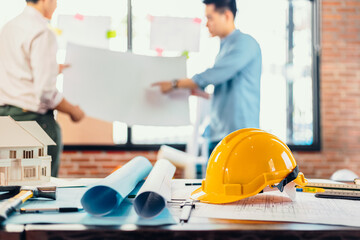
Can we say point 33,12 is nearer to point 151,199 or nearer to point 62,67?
point 62,67

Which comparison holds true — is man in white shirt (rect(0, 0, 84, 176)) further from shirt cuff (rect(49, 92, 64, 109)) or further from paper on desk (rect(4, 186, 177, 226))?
paper on desk (rect(4, 186, 177, 226))

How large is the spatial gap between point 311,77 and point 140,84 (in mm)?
2180

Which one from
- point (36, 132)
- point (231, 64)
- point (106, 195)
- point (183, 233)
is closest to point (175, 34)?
point (231, 64)

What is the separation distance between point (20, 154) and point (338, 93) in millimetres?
3718

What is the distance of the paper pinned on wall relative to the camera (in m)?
3.38

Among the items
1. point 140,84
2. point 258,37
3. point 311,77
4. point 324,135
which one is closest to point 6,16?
point 140,84

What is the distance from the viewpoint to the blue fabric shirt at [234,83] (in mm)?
2283

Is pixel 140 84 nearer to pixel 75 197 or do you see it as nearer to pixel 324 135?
pixel 75 197

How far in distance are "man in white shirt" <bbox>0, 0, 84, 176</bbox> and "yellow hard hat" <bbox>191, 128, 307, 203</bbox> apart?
3.37ft

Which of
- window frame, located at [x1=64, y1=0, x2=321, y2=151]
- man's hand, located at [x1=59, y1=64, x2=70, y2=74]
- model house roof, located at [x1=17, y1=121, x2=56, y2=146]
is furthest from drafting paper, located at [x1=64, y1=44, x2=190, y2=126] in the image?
model house roof, located at [x1=17, y1=121, x2=56, y2=146]

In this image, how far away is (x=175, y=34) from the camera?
11.1 feet

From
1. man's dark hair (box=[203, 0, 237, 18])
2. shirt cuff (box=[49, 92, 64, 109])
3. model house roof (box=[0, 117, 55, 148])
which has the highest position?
man's dark hair (box=[203, 0, 237, 18])

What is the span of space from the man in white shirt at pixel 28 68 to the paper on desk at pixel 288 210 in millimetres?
1040

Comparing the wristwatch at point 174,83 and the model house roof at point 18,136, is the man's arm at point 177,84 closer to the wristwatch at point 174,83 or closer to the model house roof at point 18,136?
the wristwatch at point 174,83
